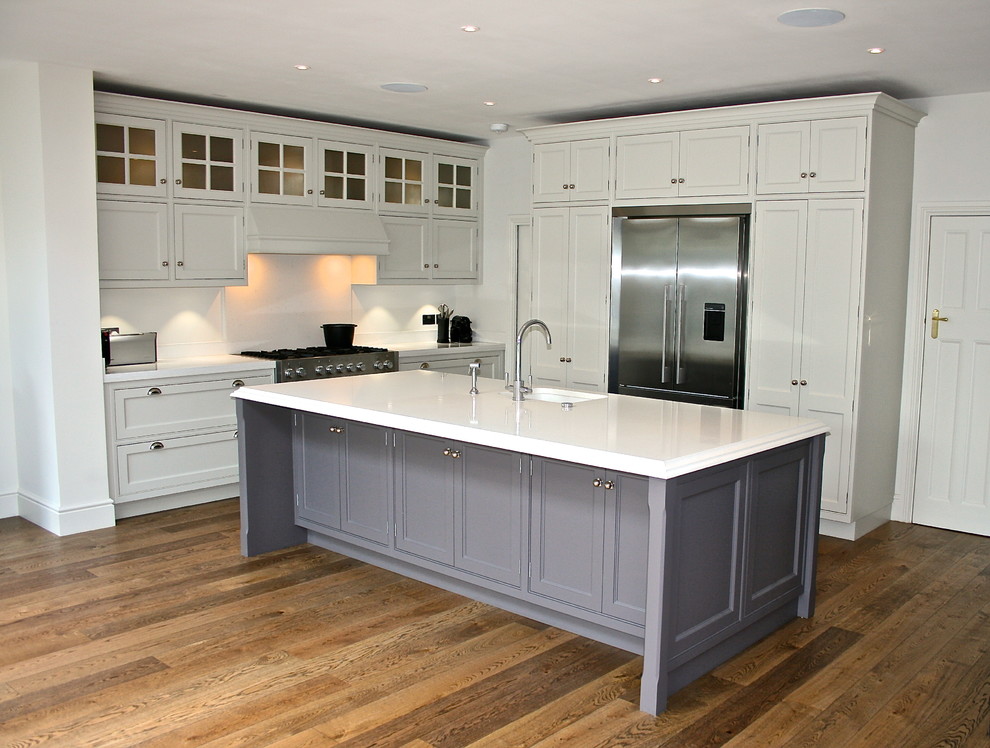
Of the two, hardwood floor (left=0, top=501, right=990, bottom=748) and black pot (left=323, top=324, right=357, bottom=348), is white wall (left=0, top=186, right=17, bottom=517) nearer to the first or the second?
hardwood floor (left=0, top=501, right=990, bottom=748)

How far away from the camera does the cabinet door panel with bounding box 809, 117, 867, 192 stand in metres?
4.98

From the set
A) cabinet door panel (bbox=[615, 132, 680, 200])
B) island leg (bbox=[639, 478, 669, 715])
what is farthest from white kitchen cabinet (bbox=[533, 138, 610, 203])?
island leg (bbox=[639, 478, 669, 715])

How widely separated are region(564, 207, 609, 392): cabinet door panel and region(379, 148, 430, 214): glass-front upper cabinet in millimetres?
1453

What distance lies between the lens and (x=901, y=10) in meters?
3.62

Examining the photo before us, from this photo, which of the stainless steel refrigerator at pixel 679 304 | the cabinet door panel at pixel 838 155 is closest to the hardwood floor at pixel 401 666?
the stainless steel refrigerator at pixel 679 304

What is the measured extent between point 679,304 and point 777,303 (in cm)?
61

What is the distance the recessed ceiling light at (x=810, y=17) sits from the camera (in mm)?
3681

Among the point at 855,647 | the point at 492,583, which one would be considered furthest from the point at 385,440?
the point at 855,647

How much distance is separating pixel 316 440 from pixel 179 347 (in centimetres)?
195

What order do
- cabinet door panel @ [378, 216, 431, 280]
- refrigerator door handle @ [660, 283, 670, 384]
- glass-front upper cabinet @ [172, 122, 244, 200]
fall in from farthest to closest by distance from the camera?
cabinet door panel @ [378, 216, 431, 280] → refrigerator door handle @ [660, 283, 670, 384] → glass-front upper cabinet @ [172, 122, 244, 200]

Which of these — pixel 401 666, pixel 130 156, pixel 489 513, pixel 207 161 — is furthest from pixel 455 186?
pixel 401 666

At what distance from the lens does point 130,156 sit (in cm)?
542

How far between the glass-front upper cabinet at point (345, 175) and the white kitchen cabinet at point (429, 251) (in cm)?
30

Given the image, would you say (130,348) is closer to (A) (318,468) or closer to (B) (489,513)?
(A) (318,468)
